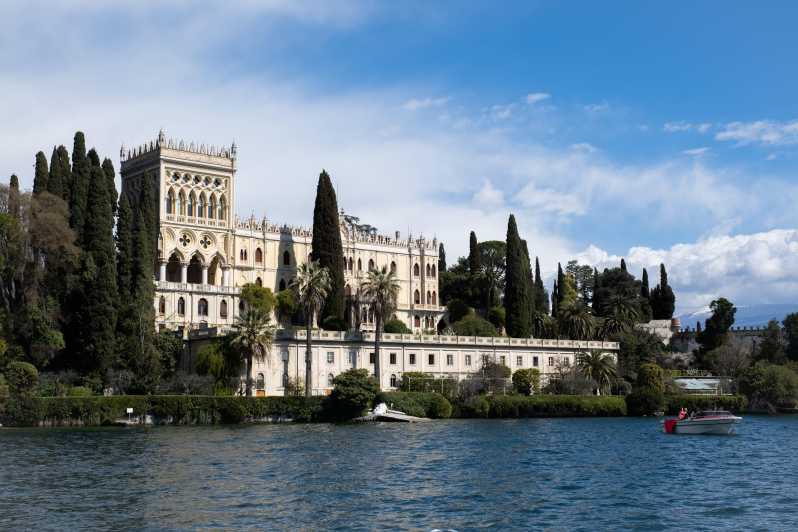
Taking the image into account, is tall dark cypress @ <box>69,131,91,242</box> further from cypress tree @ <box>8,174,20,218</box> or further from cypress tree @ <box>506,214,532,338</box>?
cypress tree @ <box>506,214,532,338</box>

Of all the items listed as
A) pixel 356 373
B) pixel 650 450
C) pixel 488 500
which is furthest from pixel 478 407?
pixel 488 500

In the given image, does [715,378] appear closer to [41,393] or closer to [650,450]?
[650,450]

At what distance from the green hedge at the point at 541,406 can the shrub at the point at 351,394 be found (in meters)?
8.91

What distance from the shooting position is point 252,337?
70.8 meters

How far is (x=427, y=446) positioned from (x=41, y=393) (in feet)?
89.5

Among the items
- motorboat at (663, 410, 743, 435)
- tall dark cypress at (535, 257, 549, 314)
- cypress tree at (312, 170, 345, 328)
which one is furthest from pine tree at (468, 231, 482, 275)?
motorboat at (663, 410, 743, 435)

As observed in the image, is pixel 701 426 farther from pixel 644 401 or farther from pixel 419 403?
pixel 419 403

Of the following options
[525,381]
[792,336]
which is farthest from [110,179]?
[792,336]

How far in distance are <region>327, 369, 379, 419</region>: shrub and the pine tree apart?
140 feet

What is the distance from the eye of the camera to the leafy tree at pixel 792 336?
344 feet

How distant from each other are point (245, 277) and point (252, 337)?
75.2 ft

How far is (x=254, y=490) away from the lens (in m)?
33.9

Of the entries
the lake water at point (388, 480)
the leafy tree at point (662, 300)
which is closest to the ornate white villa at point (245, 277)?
the lake water at point (388, 480)

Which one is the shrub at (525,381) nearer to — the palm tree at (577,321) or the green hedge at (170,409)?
the palm tree at (577,321)
